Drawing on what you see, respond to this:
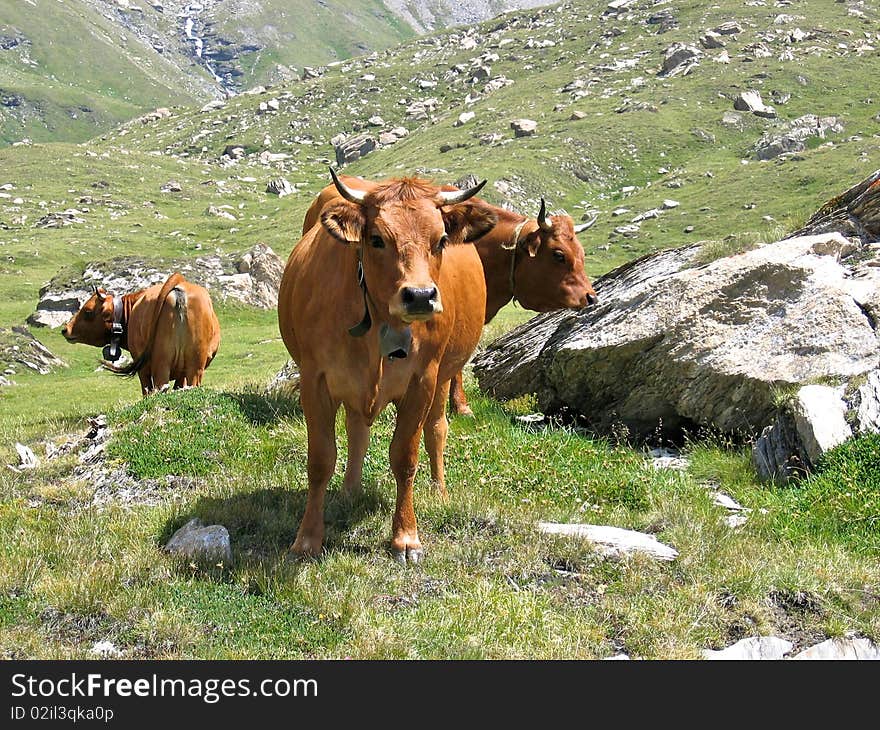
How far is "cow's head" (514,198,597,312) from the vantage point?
42.1ft

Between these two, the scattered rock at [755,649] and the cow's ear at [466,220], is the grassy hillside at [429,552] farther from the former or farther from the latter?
the cow's ear at [466,220]

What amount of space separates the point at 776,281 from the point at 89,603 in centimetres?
864

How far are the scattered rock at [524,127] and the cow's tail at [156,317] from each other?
85.2 meters

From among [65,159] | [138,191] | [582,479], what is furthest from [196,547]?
[65,159]

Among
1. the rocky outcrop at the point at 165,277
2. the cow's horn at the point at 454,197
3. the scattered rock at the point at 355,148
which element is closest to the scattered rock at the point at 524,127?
the scattered rock at the point at 355,148

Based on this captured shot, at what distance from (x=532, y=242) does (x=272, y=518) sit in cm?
692

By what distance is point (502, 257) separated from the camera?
529 inches

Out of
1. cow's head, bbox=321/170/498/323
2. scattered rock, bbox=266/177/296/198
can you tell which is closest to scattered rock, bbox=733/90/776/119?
scattered rock, bbox=266/177/296/198

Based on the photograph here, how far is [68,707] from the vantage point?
192 inches

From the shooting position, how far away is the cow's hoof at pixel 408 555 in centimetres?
702

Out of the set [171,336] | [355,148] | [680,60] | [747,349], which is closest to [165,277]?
[171,336]

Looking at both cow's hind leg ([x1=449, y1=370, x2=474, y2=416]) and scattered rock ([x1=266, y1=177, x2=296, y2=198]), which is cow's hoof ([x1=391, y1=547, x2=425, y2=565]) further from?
scattered rock ([x1=266, y1=177, x2=296, y2=198])

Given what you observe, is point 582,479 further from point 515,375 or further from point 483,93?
point 483,93

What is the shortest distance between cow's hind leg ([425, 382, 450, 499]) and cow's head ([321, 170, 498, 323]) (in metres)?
2.48
